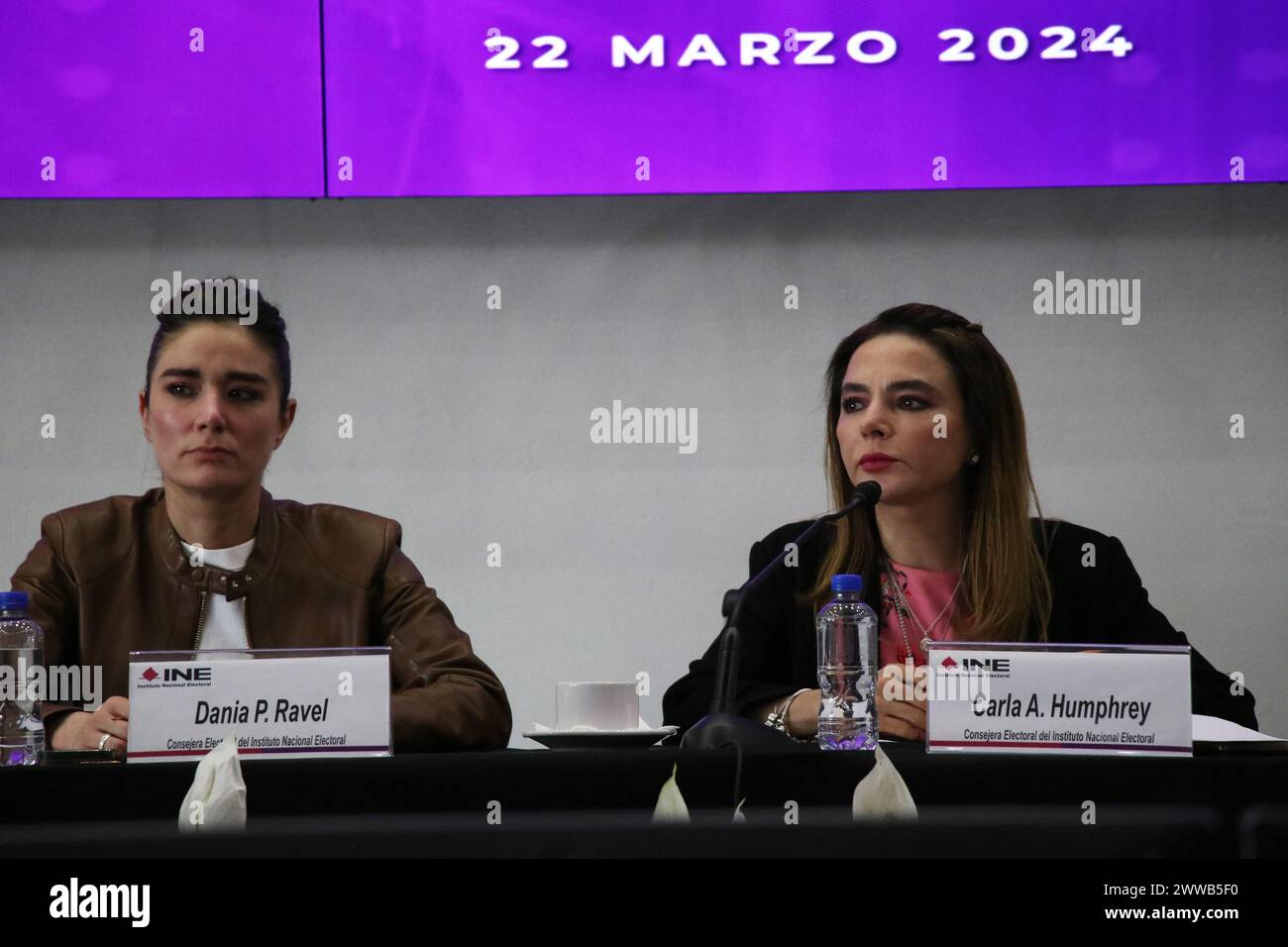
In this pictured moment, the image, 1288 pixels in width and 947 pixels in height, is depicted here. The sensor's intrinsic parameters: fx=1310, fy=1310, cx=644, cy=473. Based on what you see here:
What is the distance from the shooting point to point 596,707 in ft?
5.45

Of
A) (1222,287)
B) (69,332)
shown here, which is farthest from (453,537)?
(1222,287)

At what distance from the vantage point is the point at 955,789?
1.14 m

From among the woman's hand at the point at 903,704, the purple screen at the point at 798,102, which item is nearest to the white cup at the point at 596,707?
the woman's hand at the point at 903,704

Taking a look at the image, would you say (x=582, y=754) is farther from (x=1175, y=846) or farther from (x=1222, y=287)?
(x=1222, y=287)

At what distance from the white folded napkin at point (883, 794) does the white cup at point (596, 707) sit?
602 millimetres

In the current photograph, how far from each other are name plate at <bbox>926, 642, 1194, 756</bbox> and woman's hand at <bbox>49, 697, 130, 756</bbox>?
877 millimetres

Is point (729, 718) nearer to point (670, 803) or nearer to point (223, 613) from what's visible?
point (670, 803)

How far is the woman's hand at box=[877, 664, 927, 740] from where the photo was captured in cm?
152

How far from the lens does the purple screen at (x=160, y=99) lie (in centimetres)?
275

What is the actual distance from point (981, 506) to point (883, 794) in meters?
1.07

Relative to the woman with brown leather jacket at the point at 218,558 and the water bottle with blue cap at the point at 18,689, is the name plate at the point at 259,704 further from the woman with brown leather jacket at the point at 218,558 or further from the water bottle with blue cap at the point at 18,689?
the woman with brown leather jacket at the point at 218,558
